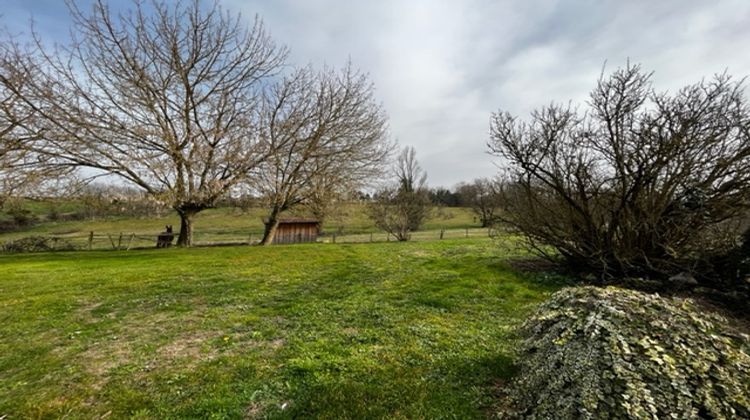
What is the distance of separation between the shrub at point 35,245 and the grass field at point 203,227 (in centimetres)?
62

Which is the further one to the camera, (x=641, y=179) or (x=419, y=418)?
(x=641, y=179)

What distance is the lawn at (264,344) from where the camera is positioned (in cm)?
258

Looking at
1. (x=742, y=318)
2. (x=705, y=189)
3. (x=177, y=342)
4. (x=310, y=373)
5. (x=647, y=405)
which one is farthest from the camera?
(x=705, y=189)

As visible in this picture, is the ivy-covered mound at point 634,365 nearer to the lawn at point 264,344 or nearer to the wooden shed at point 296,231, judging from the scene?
the lawn at point 264,344

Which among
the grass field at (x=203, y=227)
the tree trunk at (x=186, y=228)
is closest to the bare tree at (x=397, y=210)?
the grass field at (x=203, y=227)

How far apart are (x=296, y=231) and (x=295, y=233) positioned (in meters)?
0.18

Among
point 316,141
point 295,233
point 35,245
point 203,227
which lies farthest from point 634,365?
point 203,227

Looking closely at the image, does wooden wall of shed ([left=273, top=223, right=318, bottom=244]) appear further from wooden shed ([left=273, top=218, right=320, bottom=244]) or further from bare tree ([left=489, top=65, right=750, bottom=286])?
bare tree ([left=489, top=65, right=750, bottom=286])

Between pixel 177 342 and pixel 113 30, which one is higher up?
pixel 113 30

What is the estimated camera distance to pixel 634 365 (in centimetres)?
192

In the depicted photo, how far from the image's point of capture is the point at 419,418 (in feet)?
7.65

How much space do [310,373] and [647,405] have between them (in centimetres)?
245

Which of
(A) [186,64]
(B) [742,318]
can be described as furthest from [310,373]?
(A) [186,64]

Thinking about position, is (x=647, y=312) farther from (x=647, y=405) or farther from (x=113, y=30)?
(x=113, y=30)
